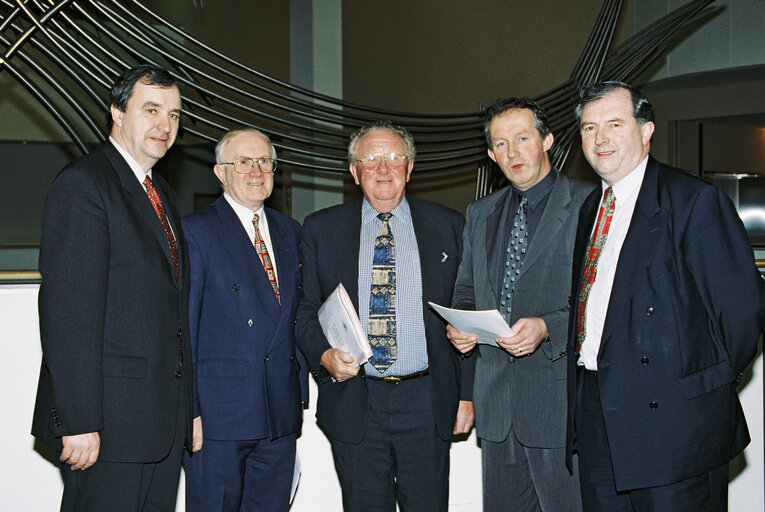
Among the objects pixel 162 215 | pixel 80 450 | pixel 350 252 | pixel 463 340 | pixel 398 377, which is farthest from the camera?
pixel 350 252

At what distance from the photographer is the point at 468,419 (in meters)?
2.45

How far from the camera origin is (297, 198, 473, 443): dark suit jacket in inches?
90.7

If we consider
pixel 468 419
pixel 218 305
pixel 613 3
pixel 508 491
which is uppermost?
pixel 613 3

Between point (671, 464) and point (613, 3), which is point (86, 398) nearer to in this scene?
point (671, 464)

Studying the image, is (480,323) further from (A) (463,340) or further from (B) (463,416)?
(B) (463,416)

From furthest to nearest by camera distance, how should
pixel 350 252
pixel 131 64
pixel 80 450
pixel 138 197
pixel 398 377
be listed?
pixel 131 64 → pixel 350 252 → pixel 398 377 → pixel 138 197 → pixel 80 450

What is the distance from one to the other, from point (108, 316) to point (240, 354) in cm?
52

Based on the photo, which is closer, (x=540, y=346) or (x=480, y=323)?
(x=480, y=323)

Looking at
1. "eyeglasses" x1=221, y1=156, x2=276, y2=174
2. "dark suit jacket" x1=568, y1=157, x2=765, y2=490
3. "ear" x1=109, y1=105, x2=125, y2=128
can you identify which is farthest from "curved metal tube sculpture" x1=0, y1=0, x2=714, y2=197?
"dark suit jacket" x1=568, y1=157, x2=765, y2=490

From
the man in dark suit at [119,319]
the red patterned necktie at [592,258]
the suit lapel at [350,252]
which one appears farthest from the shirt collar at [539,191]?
the man in dark suit at [119,319]

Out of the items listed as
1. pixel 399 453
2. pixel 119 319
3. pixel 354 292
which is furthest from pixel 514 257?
pixel 119 319

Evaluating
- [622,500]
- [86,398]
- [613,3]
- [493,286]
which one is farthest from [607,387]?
[613,3]

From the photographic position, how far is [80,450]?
5.90 feet

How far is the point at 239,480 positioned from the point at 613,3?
11.0ft
